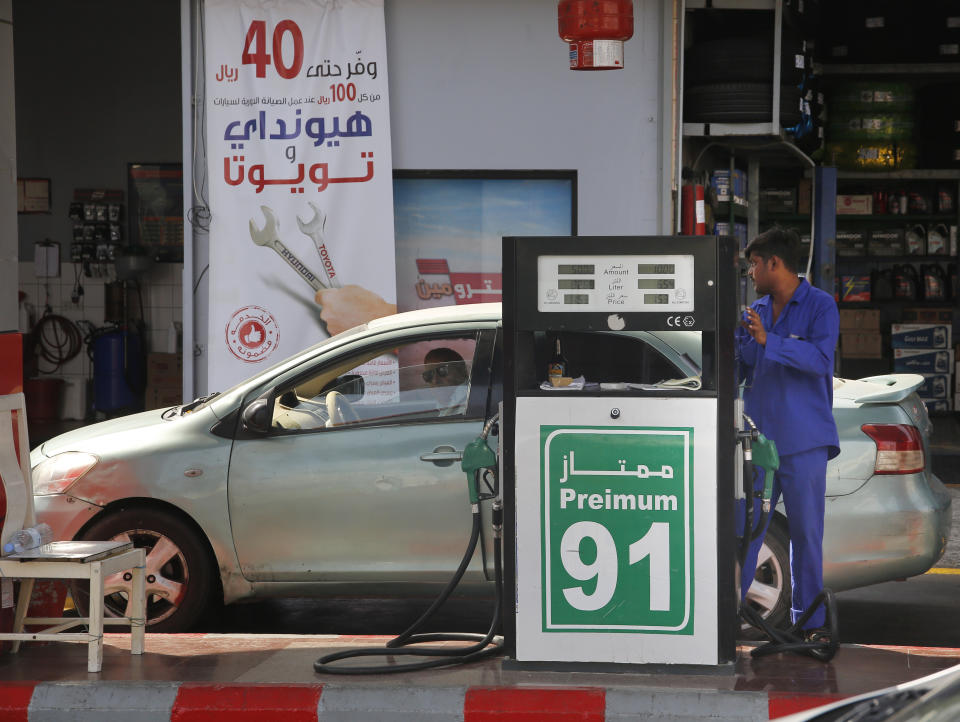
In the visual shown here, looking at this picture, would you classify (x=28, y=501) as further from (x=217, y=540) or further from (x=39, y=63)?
(x=39, y=63)

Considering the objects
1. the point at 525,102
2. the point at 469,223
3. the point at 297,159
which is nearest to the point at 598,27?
the point at 525,102

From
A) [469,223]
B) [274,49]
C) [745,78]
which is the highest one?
[274,49]

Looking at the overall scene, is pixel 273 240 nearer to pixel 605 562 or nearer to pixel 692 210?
pixel 692 210

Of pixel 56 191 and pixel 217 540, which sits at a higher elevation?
pixel 56 191

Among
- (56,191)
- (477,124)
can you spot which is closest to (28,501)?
(477,124)

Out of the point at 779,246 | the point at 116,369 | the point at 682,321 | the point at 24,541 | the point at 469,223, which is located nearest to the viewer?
the point at 682,321

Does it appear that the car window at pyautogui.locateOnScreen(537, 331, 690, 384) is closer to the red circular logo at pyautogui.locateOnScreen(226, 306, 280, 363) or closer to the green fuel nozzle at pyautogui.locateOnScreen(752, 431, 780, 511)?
the green fuel nozzle at pyautogui.locateOnScreen(752, 431, 780, 511)

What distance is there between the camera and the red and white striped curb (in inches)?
181

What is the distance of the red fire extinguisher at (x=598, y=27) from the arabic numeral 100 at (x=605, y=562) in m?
4.19

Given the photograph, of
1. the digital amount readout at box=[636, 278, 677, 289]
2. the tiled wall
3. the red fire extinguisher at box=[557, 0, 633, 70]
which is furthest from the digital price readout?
the tiled wall

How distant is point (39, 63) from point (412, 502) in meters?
10.8

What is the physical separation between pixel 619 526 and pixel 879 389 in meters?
2.20

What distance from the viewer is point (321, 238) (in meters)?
9.97

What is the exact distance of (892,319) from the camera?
15117mm
